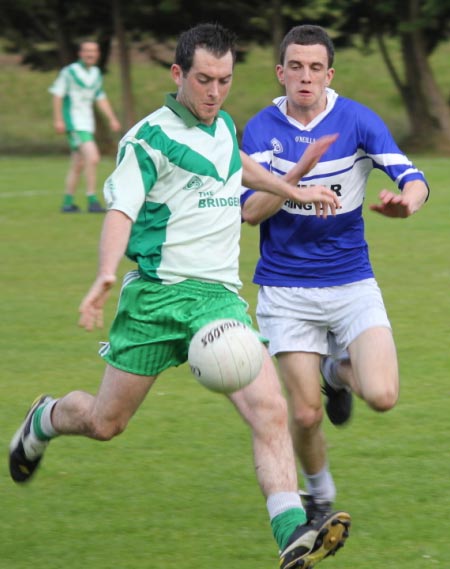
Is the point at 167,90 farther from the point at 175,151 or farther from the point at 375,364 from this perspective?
the point at 175,151

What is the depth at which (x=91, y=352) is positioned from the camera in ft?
32.6

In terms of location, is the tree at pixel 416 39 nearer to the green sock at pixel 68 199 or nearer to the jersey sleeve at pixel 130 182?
the green sock at pixel 68 199

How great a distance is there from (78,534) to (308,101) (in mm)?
2318

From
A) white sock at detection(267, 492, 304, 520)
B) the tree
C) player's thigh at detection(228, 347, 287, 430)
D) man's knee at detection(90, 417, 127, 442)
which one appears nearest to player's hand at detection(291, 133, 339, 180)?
player's thigh at detection(228, 347, 287, 430)

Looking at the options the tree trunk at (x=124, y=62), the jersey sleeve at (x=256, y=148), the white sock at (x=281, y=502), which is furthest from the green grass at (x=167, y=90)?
the white sock at (x=281, y=502)

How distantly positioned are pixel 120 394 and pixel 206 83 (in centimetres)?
140

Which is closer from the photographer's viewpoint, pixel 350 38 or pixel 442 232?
pixel 442 232

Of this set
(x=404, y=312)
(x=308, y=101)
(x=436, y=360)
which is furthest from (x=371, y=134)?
(x=404, y=312)

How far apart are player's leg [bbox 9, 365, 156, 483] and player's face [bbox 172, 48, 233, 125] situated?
1.20 m

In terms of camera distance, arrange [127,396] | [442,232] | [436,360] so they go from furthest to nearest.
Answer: [442,232]
[436,360]
[127,396]

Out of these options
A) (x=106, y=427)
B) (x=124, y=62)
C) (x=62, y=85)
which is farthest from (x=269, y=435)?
(x=124, y=62)

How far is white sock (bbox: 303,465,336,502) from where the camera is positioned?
6145mm

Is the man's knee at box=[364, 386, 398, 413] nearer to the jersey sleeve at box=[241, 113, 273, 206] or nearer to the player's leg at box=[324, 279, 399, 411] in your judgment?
the player's leg at box=[324, 279, 399, 411]

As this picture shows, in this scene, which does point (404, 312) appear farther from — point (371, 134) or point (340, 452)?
point (371, 134)
